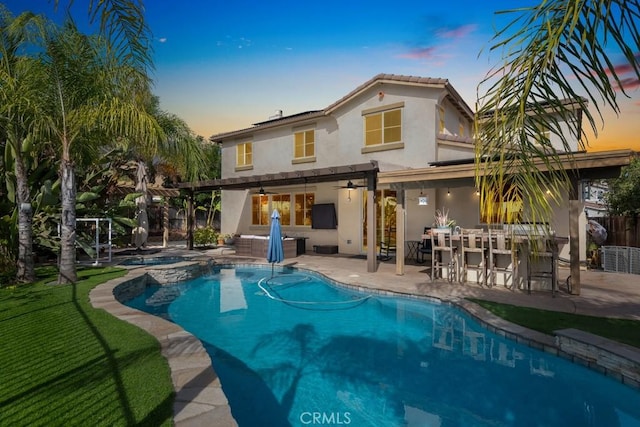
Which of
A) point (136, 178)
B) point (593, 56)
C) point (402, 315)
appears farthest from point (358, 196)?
point (593, 56)

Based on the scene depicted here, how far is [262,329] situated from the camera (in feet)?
24.7

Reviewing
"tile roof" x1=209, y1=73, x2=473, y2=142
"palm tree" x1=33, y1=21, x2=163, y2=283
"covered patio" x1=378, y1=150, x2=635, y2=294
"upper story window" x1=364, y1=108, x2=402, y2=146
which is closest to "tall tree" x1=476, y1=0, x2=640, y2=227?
"covered patio" x1=378, y1=150, x2=635, y2=294

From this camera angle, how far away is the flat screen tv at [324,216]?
1731 cm

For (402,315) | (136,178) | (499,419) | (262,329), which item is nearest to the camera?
(499,419)

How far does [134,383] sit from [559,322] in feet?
22.7

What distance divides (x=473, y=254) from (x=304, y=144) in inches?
422

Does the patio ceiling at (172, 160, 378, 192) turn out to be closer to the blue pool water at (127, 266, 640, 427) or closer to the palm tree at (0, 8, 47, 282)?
the blue pool water at (127, 266, 640, 427)

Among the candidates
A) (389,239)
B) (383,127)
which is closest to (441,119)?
(383,127)

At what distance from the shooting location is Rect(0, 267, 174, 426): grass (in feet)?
10.6

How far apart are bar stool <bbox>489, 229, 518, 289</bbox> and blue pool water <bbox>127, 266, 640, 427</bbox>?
2.44 m

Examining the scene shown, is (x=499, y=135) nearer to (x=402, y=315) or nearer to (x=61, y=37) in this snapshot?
(x=402, y=315)

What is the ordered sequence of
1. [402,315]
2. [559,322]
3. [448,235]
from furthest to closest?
1. [448,235]
2. [402,315]
3. [559,322]

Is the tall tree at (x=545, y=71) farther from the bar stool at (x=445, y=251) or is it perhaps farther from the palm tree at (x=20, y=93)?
the palm tree at (x=20, y=93)
